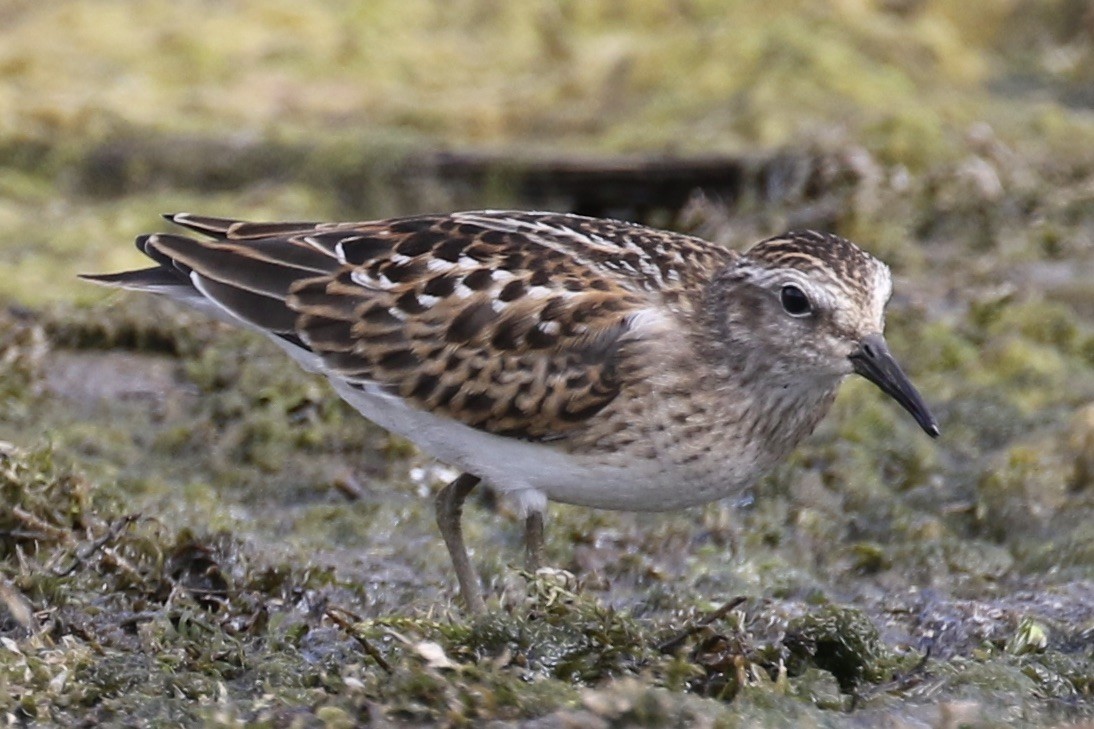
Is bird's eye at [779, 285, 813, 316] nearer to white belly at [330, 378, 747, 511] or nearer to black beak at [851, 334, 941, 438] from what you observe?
black beak at [851, 334, 941, 438]

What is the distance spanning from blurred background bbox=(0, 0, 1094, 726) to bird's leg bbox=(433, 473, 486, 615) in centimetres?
20

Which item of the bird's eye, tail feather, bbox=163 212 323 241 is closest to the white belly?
the bird's eye

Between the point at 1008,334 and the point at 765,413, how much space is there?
344 cm

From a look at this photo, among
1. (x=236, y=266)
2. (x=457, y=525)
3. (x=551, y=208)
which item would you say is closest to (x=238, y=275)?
(x=236, y=266)

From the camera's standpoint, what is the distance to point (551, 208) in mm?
10648

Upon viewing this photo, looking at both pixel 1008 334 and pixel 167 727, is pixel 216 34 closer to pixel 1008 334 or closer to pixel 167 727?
pixel 1008 334

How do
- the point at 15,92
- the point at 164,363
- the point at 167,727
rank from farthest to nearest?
the point at 15,92
the point at 164,363
the point at 167,727

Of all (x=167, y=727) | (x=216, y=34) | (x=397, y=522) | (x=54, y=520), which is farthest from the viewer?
(x=216, y=34)

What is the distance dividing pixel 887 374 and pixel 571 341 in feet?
3.57

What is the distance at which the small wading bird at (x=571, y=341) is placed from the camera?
578cm

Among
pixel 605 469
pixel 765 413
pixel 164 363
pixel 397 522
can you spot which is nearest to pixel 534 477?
pixel 605 469

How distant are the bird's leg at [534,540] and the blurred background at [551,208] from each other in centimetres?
45

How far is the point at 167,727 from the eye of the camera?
486 cm

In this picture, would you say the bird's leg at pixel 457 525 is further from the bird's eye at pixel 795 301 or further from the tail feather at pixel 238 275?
the bird's eye at pixel 795 301
